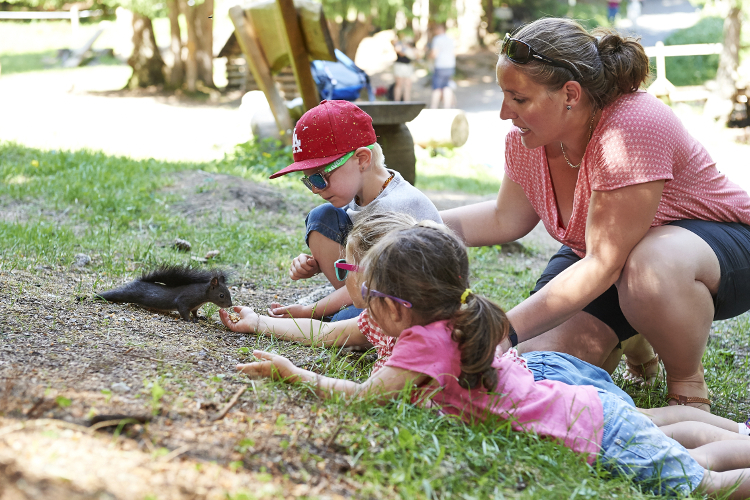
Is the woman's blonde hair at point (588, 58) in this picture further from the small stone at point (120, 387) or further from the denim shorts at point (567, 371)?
the small stone at point (120, 387)

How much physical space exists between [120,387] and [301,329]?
1091 mm

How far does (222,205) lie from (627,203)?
4.17 metres

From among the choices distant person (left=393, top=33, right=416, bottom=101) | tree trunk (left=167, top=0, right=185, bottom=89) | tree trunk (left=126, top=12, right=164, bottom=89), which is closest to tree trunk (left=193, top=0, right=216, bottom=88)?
tree trunk (left=167, top=0, right=185, bottom=89)

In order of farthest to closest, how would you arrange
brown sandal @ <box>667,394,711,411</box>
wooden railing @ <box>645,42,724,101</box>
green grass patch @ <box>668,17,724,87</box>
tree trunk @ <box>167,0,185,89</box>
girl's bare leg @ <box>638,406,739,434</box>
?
green grass patch @ <box>668,17,724,87</box> → tree trunk @ <box>167,0,185,89</box> → wooden railing @ <box>645,42,724,101</box> → brown sandal @ <box>667,394,711,411</box> → girl's bare leg @ <box>638,406,739,434</box>

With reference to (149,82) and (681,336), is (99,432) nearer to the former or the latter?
(681,336)

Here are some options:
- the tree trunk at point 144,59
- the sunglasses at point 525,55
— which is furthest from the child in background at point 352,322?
the tree trunk at point 144,59

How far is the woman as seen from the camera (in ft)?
8.78

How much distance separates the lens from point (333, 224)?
3.20 metres

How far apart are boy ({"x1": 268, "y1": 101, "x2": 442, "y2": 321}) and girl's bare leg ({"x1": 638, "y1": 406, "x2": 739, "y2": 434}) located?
1161 millimetres

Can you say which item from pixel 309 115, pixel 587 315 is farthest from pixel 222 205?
pixel 587 315

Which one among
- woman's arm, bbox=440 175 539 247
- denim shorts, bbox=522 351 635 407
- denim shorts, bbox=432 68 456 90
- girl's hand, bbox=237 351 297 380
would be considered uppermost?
woman's arm, bbox=440 175 539 247

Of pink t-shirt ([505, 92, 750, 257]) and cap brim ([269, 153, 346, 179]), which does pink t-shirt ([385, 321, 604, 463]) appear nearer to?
pink t-shirt ([505, 92, 750, 257])

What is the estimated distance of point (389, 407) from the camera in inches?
86.9

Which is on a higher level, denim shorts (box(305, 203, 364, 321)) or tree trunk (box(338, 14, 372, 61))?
denim shorts (box(305, 203, 364, 321))
